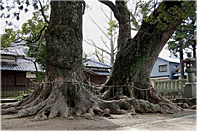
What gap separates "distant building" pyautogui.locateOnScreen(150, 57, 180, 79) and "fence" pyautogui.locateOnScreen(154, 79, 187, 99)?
16.4m

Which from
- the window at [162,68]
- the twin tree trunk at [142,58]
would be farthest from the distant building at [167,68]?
the twin tree trunk at [142,58]

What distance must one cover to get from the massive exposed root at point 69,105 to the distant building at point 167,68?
21.0 metres

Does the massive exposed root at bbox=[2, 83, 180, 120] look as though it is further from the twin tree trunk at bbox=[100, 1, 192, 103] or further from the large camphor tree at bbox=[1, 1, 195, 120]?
the twin tree trunk at bbox=[100, 1, 192, 103]

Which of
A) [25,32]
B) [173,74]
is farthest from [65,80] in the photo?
[173,74]

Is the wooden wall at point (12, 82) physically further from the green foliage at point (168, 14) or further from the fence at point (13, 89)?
the green foliage at point (168, 14)

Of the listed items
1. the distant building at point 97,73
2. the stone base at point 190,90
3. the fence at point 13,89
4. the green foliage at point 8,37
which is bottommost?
the fence at point 13,89

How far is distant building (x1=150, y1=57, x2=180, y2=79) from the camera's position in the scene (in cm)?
2586

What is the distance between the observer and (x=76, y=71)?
19.4ft

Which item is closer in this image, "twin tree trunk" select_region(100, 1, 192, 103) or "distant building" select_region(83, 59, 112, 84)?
"twin tree trunk" select_region(100, 1, 192, 103)

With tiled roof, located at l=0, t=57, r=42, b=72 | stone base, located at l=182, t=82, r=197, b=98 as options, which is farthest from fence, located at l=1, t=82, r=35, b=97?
stone base, located at l=182, t=82, r=197, b=98

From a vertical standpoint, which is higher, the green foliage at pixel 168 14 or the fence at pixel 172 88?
the green foliage at pixel 168 14

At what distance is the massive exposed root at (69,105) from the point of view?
4.89 metres

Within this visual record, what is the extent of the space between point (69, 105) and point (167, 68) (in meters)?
23.0

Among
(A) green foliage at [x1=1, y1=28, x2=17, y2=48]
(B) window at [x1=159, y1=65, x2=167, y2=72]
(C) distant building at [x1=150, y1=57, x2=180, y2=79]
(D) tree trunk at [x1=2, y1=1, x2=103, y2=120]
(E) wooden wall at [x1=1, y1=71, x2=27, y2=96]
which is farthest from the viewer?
(B) window at [x1=159, y1=65, x2=167, y2=72]
